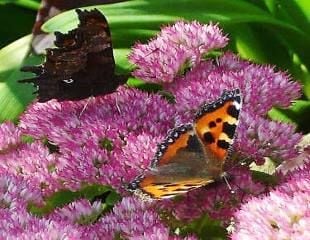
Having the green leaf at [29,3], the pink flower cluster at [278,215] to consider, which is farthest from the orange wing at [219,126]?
the green leaf at [29,3]

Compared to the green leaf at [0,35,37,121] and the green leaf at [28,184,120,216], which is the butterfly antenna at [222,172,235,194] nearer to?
the green leaf at [28,184,120,216]

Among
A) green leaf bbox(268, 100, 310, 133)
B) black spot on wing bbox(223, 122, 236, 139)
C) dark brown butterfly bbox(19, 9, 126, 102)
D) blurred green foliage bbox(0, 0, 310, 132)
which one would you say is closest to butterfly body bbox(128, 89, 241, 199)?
black spot on wing bbox(223, 122, 236, 139)

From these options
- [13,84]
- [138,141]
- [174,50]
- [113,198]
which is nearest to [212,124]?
[138,141]

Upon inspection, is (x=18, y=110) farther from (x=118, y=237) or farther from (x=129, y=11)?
(x=118, y=237)

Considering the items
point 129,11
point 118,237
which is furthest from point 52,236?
point 129,11

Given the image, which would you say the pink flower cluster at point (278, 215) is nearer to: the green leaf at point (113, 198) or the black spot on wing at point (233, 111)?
the black spot on wing at point (233, 111)
